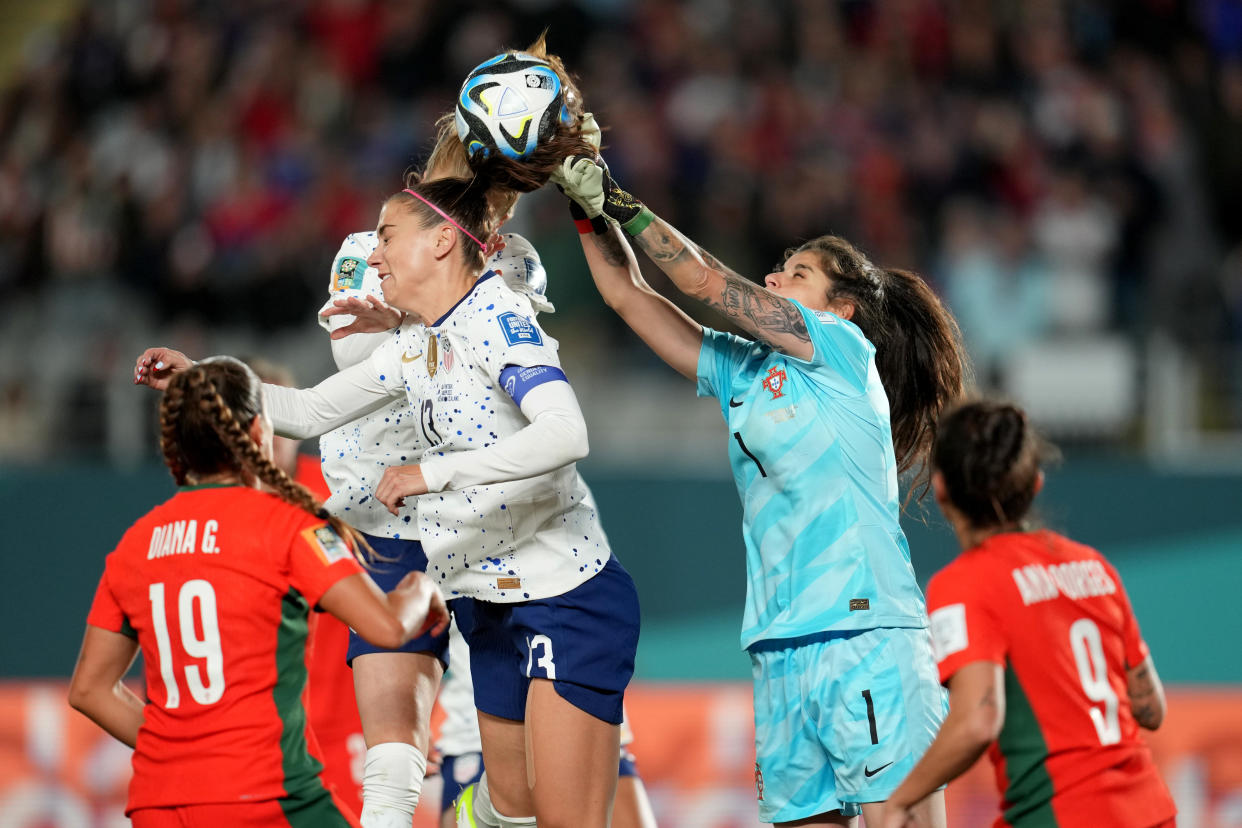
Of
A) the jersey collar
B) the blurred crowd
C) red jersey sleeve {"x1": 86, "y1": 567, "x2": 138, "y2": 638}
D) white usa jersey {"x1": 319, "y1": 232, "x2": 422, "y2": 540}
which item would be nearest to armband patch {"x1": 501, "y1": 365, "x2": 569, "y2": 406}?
the jersey collar

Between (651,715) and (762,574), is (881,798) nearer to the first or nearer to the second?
(762,574)

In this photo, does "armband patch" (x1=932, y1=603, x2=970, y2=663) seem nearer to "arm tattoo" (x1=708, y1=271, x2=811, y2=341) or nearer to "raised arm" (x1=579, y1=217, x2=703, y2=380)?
"arm tattoo" (x1=708, y1=271, x2=811, y2=341)

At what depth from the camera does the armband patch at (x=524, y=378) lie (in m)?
3.77

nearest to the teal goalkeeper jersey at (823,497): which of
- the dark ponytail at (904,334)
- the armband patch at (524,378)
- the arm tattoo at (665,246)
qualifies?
the dark ponytail at (904,334)

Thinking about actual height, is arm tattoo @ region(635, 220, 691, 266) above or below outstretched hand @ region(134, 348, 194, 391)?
above

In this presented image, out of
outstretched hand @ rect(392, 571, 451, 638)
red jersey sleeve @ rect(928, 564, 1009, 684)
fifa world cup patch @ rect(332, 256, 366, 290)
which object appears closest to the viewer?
red jersey sleeve @ rect(928, 564, 1009, 684)

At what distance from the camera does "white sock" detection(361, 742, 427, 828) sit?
4.23 m

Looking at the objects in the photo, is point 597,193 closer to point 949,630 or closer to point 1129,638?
point 949,630

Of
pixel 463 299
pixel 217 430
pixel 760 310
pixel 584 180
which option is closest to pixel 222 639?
pixel 217 430

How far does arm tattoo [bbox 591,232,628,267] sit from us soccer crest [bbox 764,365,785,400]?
558 mm

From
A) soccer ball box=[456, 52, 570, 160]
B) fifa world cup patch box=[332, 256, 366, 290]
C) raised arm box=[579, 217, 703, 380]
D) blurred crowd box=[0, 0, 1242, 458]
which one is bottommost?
raised arm box=[579, 217, 703, 380]

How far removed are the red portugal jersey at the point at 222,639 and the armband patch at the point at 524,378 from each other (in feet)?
2.23

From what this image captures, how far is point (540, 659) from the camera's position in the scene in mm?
3967

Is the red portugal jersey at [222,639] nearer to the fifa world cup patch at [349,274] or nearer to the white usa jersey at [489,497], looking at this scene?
the white usa jersey at [489,497]
